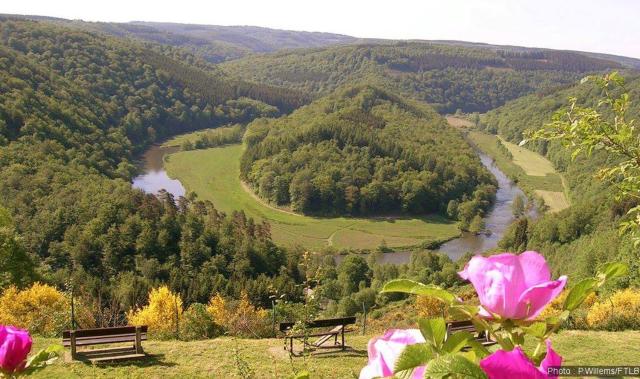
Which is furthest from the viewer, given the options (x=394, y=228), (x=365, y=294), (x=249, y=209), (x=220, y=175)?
(x=220, y=175)

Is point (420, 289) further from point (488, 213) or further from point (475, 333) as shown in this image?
point (488, 213)

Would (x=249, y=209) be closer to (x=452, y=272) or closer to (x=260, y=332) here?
(x=452, y=272)

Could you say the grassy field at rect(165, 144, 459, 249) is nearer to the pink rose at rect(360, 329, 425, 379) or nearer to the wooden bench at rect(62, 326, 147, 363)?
the wooden bench at rect(62, 326, 147, 363)

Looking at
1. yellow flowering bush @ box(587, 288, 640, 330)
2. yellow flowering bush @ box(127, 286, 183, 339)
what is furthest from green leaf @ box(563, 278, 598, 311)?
yellow flowering bush @ box(127, 286, 183, 339)

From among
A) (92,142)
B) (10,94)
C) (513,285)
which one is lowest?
(92,142)

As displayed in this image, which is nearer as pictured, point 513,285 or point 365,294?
point 513,285

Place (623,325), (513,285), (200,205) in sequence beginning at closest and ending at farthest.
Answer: (513,285) → (623,325) → (200,205)

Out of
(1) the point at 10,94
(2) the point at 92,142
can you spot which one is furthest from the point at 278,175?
(1) the point at 10,94
